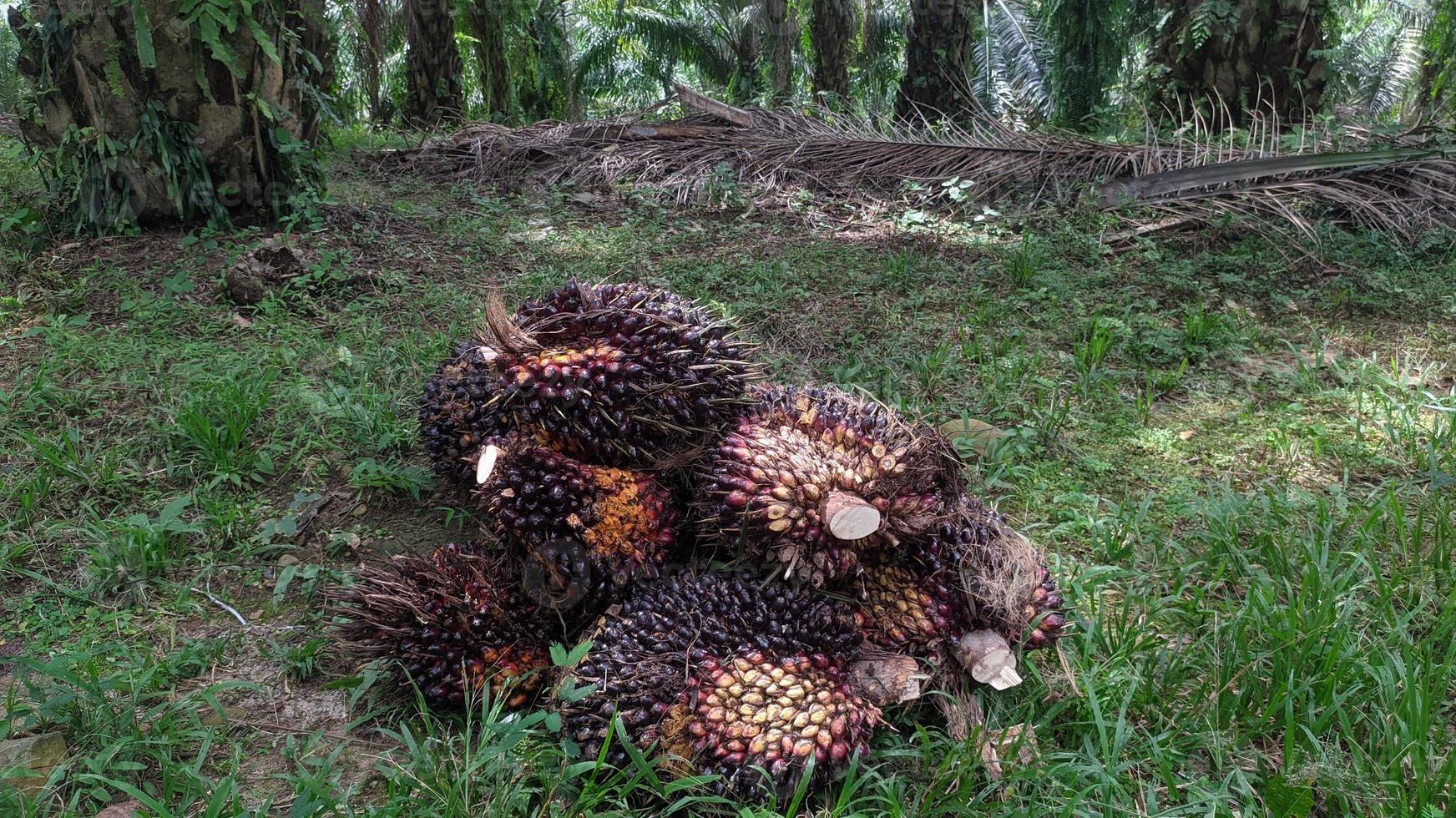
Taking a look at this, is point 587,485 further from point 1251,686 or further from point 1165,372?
point 1165,372

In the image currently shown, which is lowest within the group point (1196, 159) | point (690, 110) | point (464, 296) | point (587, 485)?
point (587, 485)

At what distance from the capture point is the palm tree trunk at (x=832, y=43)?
11484 millimetres

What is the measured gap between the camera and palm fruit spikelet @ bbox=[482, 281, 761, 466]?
81.5 inches

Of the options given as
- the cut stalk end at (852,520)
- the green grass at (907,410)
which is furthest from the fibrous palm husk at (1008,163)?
the cut stalk end at (852,520)

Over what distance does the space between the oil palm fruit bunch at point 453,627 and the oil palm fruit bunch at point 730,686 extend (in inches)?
7.9

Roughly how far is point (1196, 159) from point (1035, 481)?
3157mm

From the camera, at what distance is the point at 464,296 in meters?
4.15

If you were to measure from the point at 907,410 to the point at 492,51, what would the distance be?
27.3ft

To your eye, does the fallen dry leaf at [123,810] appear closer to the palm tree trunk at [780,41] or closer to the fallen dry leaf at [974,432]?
the fallen dry leaf at [974,432]

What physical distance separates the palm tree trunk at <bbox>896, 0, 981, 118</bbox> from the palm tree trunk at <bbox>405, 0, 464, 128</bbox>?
4416 mm

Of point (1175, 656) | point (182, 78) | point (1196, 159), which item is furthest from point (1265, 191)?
point (182, 78)

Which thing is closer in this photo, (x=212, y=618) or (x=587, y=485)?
(x=587, y=485)

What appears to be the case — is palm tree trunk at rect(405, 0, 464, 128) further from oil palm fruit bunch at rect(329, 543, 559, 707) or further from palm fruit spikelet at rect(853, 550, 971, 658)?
palm fruit spikelet at rect(853, 550, 971, 658)

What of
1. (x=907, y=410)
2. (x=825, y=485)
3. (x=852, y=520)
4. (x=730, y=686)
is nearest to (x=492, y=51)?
(x=907, y=410)
